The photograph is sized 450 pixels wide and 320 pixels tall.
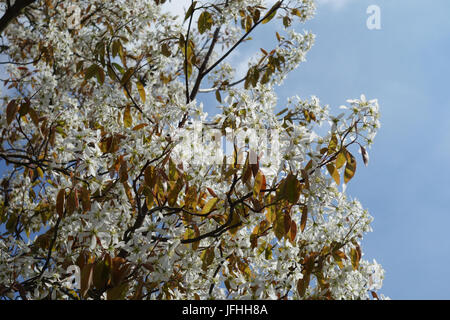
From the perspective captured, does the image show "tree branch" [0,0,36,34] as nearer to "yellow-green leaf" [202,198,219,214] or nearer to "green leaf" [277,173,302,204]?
"yellow-green leaf" [202,198,219,214]

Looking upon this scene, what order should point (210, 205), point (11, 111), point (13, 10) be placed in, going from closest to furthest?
point (210, 205) < point (11, 111) < point (13, 10)

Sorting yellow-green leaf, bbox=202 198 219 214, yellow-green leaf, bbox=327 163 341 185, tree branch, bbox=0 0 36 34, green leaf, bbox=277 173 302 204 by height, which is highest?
tree branch, bbox=0 0 36 34

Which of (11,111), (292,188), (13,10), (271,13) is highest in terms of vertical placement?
(271,13)

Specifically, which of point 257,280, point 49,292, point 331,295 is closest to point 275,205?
point 257,280

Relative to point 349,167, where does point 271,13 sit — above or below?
above

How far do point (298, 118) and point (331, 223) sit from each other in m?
1.11

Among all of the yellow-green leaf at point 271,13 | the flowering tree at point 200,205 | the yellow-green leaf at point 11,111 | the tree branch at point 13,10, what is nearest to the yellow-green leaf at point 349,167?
the flowering tree at point 200,205

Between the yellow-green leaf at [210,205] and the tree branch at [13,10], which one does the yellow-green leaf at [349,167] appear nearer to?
the yellow-green leaf at [210,205]

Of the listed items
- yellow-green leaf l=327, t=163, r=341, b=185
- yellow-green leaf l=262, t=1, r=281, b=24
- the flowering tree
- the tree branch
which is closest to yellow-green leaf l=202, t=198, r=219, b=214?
the flowering tree

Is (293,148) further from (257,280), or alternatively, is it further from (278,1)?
(278,1)

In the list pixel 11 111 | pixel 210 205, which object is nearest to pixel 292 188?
pixel 210 205

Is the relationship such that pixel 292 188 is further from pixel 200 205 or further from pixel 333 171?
pixel 200 205
